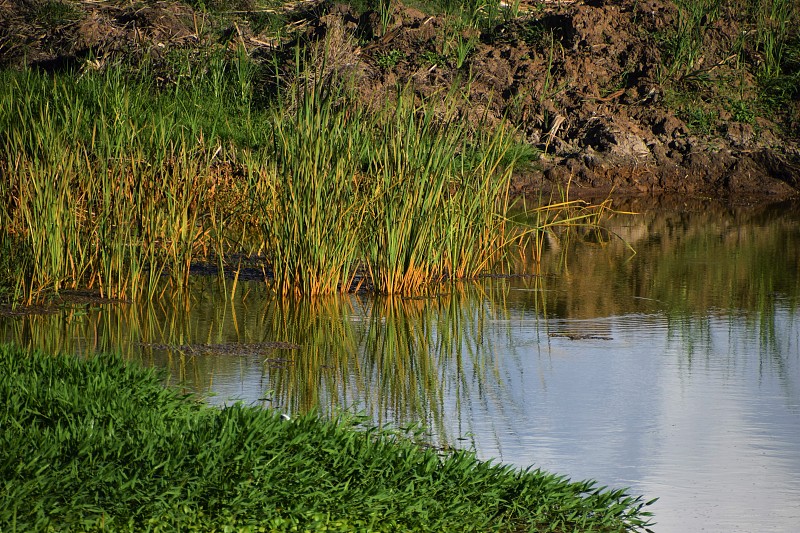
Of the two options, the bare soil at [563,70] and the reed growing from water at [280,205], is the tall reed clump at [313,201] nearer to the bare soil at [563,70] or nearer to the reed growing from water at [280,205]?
the reed growing from water at [280,205]

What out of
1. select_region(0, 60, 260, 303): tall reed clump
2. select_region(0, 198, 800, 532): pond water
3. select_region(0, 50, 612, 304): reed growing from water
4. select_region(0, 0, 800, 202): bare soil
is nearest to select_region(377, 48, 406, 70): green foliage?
select_region(0, 0, 800, 202): bare soil

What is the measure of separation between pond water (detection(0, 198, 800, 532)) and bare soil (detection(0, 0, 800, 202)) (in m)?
6.75

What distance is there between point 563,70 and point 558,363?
12344 mm

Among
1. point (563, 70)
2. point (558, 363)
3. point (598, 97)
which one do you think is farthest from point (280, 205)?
point (563, 70)

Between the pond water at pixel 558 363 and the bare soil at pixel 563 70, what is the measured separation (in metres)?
6.75

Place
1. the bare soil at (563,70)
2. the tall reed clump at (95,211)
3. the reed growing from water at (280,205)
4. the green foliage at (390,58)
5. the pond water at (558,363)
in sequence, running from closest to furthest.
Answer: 1. the pond water at (558,363)
2. the tall reed clump at (95,211)
3. the reed growing from water at (280,205)
4. the bare soil at (563,70)
5. the green foliage at (390,58)

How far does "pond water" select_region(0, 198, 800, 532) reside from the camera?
512 cm

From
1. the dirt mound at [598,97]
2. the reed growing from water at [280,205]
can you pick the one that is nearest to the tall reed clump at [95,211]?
the reed growing from water at [280,205]

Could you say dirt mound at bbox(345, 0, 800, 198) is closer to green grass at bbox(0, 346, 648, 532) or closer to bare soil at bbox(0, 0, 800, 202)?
bare soil at bbox(0, 0, 800, 202)

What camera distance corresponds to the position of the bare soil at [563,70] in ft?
56.6

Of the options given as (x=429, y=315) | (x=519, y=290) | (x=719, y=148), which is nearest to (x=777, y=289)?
(x=519, y=290)

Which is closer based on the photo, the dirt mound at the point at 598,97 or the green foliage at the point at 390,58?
the dirt mound at the point at 598,97

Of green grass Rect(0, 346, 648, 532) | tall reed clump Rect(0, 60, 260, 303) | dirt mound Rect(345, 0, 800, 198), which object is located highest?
dirt mound Rect(345, 0, 800, 198)

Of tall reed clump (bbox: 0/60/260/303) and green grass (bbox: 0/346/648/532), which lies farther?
tall reed clump (bbox: 0/60/260/303)
